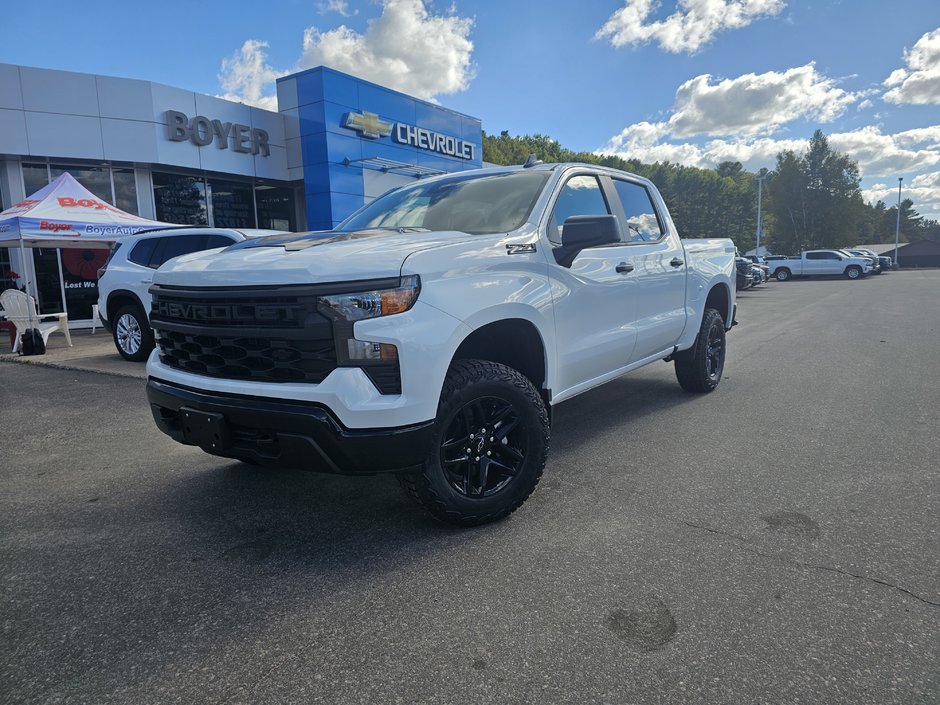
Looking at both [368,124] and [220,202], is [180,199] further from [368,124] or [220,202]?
[368,124]

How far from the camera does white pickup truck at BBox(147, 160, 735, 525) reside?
8.23 feet

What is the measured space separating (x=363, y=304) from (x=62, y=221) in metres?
10.5

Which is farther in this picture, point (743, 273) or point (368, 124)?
point (743, 273)

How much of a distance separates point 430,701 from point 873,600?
176 cm

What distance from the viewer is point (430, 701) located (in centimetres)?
187

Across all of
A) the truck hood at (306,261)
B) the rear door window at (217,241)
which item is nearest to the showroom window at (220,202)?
the rear door window at (217,241)

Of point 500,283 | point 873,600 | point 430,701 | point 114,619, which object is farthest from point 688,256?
point 114,619

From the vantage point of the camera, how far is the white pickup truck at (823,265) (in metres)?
35.1

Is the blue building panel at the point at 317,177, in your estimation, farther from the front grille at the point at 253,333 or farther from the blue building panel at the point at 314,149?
the front grille at the point at 253,333

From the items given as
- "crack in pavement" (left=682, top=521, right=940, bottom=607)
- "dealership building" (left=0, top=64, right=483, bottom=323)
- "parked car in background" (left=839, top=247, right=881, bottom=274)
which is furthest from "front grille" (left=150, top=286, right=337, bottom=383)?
"parked car in background" (left=839, top=247, right=881, bottom=274)

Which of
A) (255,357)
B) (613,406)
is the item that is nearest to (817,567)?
(255,357)

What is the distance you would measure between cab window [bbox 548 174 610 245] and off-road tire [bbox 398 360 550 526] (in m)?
1.04

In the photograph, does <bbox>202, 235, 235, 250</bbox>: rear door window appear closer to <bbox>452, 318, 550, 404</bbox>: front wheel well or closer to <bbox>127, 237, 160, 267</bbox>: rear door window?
<bbox>127, 237, 160, 267</bbox>: rear door window

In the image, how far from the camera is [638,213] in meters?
4.83
